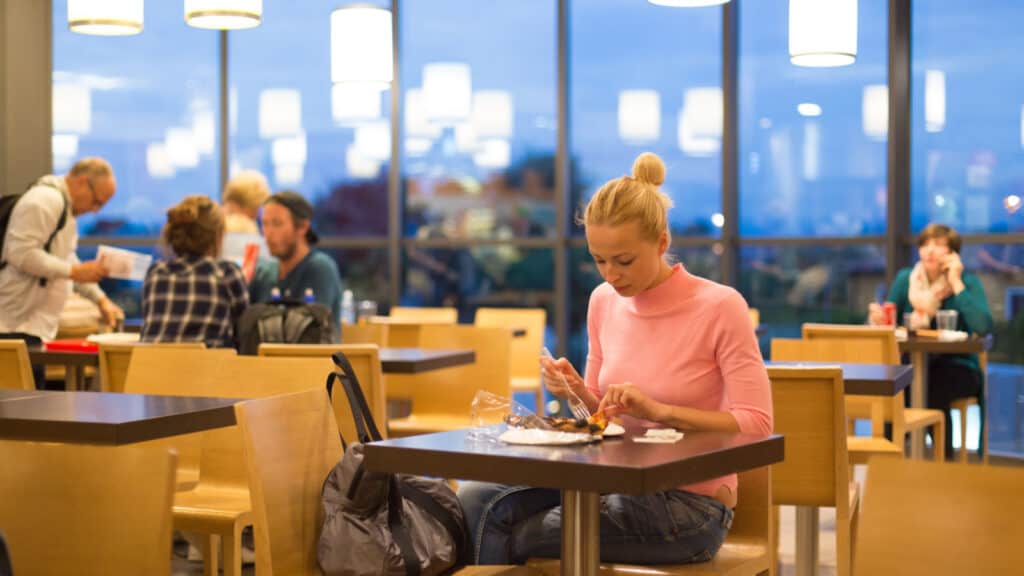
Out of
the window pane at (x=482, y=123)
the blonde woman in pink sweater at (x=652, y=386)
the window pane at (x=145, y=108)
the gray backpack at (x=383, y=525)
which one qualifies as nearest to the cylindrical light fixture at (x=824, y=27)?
the window pane at (x=482, y=123)

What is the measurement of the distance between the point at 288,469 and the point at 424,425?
2.76m

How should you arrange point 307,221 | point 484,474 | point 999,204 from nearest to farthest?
1. point 484,474
2. point 307,221
3. point 999,204

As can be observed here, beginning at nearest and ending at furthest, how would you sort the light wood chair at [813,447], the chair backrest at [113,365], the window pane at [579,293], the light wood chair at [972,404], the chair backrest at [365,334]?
the light wood chair at [813,447]
the chair backrest at [113,365]
the chair backrest at [365,334]
the light wood chair at [972,404]
the window pane at [579,293]

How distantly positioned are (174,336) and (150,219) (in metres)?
5.18

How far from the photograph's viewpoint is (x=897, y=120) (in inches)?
306

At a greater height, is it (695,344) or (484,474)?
(695,344)

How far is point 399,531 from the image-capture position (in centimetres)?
261

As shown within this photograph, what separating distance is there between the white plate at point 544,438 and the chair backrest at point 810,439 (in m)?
1.57

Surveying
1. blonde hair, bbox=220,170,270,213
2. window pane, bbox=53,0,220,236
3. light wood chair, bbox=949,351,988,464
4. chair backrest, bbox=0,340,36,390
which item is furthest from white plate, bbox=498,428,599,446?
window pane, bbox=53,0,220,236

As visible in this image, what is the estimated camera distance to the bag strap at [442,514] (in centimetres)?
268

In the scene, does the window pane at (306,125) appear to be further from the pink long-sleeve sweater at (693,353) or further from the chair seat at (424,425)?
the pink long-sleeve sweater at (693,353)

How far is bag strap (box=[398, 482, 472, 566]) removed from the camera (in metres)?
2.68

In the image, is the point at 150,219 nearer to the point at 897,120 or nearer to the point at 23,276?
the point at 23,276

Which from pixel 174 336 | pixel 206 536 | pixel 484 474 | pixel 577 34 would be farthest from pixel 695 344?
pixel 577 34
